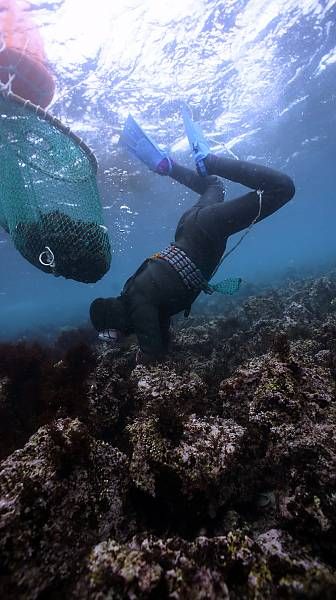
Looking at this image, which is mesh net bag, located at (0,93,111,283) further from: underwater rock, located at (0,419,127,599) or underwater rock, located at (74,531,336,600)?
underwater rock, located at (74,531,336,600)

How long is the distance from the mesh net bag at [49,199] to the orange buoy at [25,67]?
612 millimetres

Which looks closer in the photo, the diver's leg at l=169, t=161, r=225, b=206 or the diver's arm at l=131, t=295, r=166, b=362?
the diver's arm at l=131, t=295, r=166, b=362

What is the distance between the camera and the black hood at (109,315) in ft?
16.6

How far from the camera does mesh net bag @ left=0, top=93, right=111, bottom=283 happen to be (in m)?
4.50

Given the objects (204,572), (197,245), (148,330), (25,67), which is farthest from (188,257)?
(204,572)

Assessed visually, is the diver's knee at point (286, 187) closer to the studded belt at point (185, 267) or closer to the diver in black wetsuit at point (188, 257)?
the diver in black wetsuit at point (188, 257)

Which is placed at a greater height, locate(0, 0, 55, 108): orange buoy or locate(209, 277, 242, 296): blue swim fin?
locate(0, 0, 55, 108): orange buoy

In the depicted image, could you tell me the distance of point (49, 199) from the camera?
18.8 feet

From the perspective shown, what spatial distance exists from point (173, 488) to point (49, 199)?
4.95m

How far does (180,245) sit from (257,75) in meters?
13.1

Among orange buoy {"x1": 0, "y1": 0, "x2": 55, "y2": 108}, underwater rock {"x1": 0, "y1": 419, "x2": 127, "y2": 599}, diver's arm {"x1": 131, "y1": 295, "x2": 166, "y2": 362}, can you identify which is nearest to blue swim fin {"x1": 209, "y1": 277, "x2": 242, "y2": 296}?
diver's arm {"x1": 131, "y1": 295, "x2": 166, "y2": 362}

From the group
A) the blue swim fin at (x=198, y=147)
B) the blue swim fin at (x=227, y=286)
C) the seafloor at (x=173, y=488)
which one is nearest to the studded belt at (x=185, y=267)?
the blue swim fin at (x=227, y=286)

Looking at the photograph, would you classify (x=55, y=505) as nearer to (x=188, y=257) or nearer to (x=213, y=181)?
(x=188, y=257)

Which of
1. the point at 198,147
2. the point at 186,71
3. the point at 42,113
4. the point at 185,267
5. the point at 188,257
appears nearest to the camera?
the point at 42,113
